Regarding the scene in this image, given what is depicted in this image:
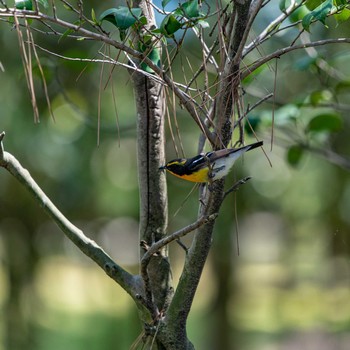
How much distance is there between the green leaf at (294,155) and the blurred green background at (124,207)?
0.04 m

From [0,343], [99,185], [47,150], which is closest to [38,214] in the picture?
[99,185]

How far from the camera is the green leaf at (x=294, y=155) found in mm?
2697

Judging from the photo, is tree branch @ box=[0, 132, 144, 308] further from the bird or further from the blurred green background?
the blurred green background

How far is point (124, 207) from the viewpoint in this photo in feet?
31.0

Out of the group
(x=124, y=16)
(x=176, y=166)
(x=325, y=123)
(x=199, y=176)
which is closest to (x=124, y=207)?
(x=325, y=123)

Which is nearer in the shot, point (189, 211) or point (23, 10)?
point (23, 10)

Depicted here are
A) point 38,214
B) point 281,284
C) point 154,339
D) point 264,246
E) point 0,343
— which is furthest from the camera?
point 264,246

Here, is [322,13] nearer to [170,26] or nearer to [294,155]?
[170,26]

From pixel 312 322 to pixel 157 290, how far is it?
44.7ft

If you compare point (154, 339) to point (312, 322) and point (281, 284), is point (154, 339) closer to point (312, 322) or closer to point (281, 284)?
point (312, 322)

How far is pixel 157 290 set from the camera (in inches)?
65.1

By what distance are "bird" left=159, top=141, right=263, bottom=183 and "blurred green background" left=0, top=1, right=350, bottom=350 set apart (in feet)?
1.70

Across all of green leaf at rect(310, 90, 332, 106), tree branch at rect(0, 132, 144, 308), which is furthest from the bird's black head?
green leaf at rect(310, 90, 332, 106)

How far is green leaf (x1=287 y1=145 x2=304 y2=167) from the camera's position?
2697mm
